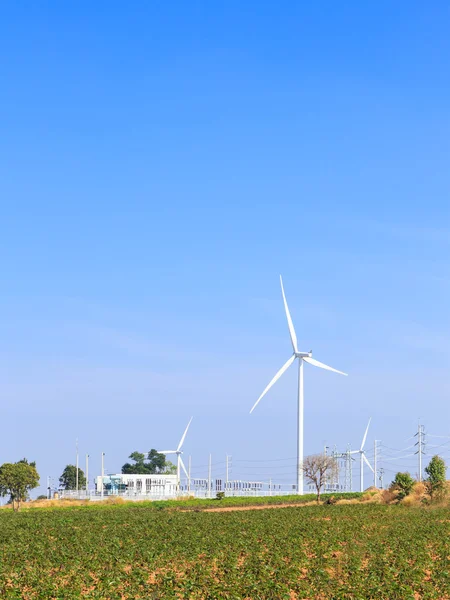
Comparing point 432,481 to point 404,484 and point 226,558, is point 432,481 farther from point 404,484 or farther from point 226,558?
point 226,558

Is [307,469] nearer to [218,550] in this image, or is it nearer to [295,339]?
[295,339]

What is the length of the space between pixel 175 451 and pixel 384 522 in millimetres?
94527

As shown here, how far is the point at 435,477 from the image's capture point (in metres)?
83.7

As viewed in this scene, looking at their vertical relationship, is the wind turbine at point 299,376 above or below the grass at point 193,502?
above

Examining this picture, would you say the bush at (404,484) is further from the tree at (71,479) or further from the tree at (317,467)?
the tree at (71,479)

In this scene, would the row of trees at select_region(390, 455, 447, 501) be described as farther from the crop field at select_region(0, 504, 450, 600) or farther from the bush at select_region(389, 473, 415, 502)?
the crop field at select_region(0, 504, 450, 600)

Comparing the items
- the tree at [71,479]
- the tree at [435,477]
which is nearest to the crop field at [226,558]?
the tree at [435,477]

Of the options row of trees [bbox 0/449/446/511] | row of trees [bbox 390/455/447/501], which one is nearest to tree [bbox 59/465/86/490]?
row of trees [bbox 0/449/446/511]

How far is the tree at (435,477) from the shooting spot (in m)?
82.4

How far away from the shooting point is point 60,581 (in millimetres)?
33969

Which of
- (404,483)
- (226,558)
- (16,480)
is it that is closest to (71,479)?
(16,480)

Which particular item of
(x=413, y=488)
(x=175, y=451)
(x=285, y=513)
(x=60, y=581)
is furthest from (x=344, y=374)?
(x=60, y=581)

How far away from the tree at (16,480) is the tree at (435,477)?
150ft

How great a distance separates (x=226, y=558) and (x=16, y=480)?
67.4m
